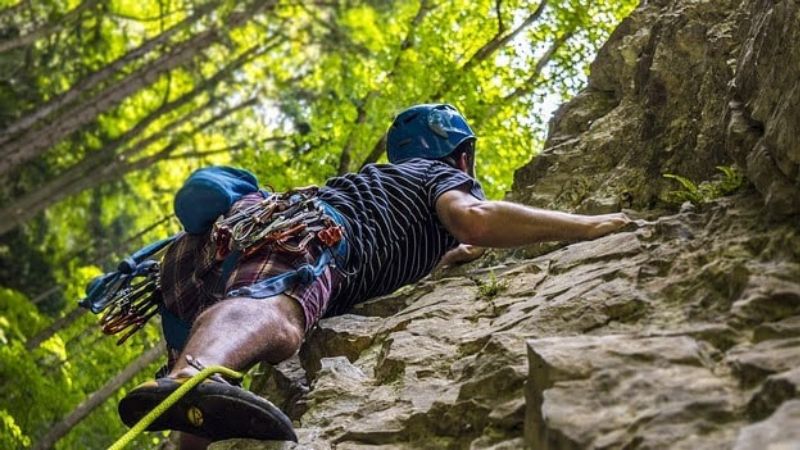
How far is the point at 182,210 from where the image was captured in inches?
164

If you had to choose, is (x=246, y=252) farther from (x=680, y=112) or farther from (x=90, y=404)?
(x=90, y=404)

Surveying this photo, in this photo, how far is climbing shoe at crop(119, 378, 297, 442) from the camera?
2.91 metres

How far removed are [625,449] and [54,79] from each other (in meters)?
13.2

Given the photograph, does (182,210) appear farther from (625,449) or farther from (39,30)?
(39,30)

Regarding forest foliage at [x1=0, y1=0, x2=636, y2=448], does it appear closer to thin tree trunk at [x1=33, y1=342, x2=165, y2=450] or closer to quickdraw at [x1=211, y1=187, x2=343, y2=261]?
thin tree trunk at [x1=33, y1=342, x2=165, y2=450]

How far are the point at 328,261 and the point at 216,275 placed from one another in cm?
53

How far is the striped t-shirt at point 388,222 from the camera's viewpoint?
4496 millimetres

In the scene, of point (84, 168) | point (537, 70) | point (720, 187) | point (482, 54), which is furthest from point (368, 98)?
point (720, 187)

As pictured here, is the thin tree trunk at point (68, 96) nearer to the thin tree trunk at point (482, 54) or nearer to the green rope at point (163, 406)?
the thin tree trunk at point (482, 54)

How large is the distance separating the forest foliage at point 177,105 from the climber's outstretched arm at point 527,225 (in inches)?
155

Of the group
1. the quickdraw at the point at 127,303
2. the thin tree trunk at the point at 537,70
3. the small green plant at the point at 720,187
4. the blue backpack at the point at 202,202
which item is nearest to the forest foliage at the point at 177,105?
the thin tree trunk at the point at 537,70

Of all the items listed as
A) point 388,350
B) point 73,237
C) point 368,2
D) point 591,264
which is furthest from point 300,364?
point 73,237

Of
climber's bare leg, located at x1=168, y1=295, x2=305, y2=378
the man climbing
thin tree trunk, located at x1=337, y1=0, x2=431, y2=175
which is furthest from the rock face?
thin tree trunk, located at x1=337, y1=0, x2=431, y2=175

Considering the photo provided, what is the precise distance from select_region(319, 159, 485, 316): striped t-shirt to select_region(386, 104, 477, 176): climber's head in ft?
1.14
